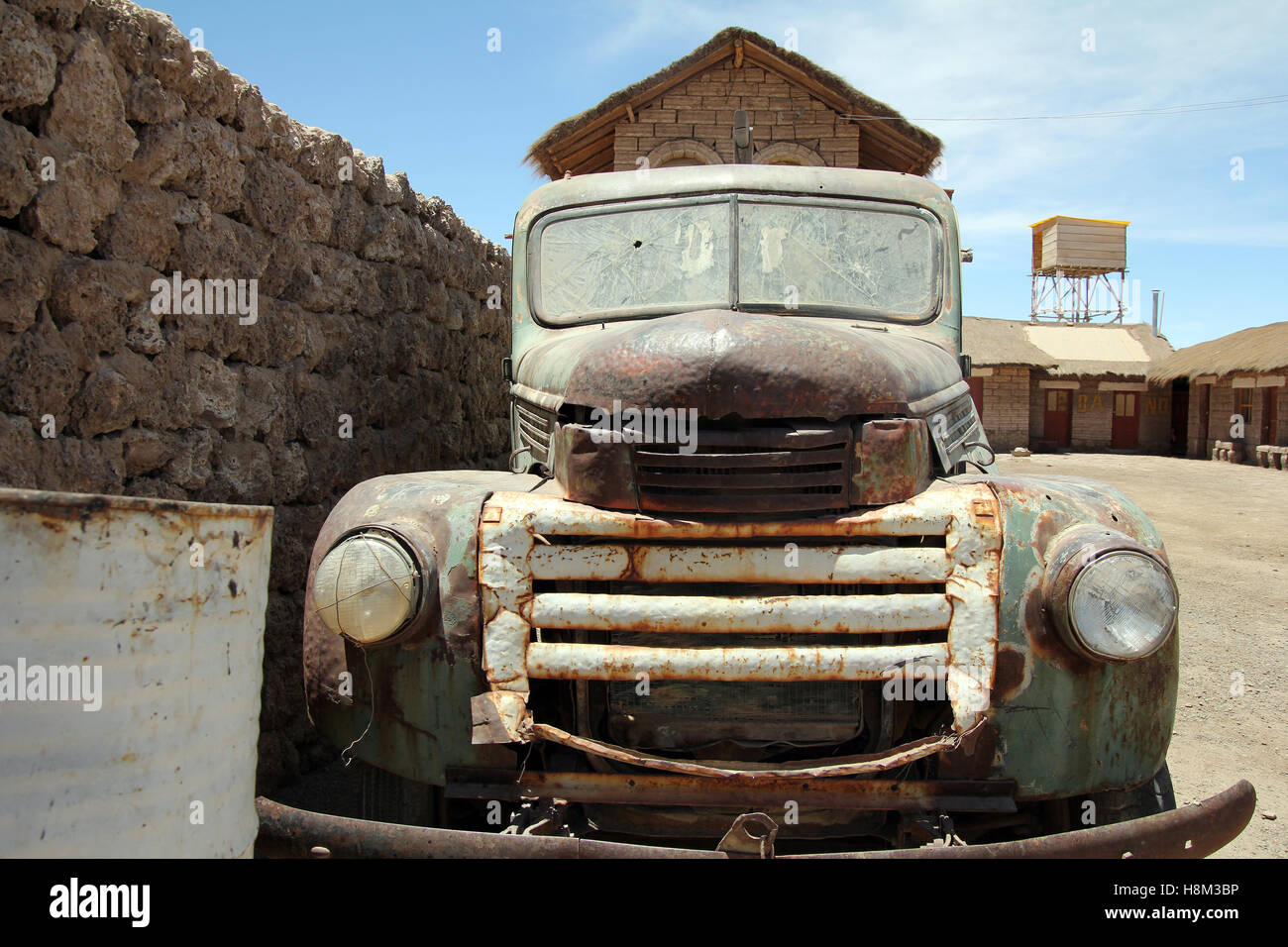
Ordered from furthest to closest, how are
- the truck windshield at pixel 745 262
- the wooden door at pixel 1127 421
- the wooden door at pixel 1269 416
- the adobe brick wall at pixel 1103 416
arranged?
1. the wooden door at pixel 1127 421
2. the adobe brick wall at pixel 1103 416
3. the wooden door at pixel 1269 416
4. the truck windshield at pixel 745 262

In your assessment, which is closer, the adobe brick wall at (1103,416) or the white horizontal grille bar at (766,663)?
the white horizontal grille bar at (766,663)

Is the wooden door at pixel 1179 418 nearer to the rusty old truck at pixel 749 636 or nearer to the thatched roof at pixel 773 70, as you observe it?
the thatched roof at pixel 773 70

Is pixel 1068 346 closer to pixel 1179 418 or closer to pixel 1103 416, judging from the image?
pixel 1103 416

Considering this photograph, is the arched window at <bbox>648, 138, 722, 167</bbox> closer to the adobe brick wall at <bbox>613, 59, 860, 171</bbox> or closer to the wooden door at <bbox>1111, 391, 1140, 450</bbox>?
the adobe brick wall at <bbox>613, 59, 860, 171</bbox>

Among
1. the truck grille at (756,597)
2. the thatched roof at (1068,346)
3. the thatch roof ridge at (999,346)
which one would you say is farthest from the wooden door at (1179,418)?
the truck grille at (756,597)

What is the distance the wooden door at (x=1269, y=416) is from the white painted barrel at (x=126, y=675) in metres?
21.3

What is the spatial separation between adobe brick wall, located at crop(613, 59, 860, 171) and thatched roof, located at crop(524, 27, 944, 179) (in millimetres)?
134

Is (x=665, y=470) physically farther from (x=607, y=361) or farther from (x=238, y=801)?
(x=238, y=801)

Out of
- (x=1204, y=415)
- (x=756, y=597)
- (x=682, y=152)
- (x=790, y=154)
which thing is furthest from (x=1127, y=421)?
(x=756, y=597)

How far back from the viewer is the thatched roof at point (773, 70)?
478 inches

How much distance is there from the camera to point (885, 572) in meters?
2.26

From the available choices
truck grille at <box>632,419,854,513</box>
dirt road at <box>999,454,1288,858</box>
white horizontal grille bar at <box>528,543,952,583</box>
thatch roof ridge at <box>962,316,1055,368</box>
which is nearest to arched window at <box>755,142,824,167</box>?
dirt road at <box>999,454,1288,858</box>
